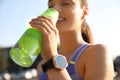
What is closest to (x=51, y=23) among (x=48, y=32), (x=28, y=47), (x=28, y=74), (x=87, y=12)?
(x=48, y=32)

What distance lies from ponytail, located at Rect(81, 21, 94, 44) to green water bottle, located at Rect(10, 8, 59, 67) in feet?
2.19

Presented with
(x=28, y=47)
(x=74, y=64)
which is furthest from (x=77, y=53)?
(x=28, y=47)

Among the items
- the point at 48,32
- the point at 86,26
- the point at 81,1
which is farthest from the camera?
the point at 86,26

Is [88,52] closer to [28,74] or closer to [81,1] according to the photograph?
[81,1]

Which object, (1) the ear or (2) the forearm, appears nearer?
(2) the forearm

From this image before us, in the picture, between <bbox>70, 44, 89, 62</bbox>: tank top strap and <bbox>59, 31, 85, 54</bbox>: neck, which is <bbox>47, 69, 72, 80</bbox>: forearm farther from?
<bbox>59, 31, 85, 54</bbox>: neck

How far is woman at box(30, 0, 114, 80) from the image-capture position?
7.68 feet

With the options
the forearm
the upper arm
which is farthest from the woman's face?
the forearm

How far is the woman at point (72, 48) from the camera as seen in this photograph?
234 centimetres

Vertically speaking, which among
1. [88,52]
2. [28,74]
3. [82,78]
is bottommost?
[28,74]

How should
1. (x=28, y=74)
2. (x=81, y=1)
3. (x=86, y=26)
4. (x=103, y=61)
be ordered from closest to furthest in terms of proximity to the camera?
(x=103, y=61) < (x=81, y=1) < (x=86, y=26) < (x=28, y=74)

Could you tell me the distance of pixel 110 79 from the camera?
8.24 feet

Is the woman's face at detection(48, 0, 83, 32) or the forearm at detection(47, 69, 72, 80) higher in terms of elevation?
the woman's face at detection(48, 0, 83, 32)

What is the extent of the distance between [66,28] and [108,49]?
0.33 meters
